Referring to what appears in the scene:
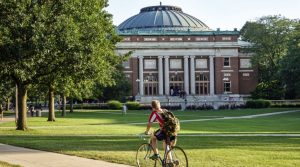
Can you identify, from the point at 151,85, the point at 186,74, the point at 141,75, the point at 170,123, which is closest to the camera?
the point at 170,123

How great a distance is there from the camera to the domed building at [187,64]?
114900 millimetres

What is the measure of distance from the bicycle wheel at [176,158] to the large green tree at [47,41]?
60.9 feet

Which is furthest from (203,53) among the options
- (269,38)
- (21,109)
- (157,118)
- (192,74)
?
(157,118)

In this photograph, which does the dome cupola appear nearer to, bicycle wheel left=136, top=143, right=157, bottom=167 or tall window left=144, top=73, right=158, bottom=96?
tall window left=144, top=73, right=158, bottom=96

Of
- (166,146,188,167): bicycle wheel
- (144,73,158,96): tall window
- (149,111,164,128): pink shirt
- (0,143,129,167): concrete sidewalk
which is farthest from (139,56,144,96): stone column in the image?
(166,146,188,167): bicycle wheel

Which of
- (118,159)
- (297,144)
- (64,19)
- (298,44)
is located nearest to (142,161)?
(118,159)

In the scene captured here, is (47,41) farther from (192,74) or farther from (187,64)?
(187,64)

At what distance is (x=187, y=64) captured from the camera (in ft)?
380

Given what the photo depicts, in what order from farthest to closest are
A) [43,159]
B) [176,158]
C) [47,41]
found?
1. [47,41]
2. [43,159]
3. [176,158]

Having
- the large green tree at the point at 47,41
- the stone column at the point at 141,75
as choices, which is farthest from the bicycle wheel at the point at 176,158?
the stone column at the point at 141,75

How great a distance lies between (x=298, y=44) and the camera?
75375 millimetres

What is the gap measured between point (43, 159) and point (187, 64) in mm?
99452

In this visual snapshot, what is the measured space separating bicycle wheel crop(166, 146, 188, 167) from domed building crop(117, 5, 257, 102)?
330ft

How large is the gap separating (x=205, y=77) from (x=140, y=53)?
15.7 meters
